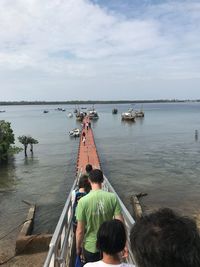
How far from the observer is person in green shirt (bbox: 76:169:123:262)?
5.34m

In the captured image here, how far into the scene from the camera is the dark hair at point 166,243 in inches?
84.5

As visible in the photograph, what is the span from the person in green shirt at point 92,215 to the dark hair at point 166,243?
306cm

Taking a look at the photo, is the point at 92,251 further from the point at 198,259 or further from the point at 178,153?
the point at 178,153

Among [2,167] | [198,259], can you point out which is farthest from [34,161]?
[198,259]

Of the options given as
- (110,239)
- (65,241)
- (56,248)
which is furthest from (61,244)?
(110,239)

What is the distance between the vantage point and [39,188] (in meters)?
27.9

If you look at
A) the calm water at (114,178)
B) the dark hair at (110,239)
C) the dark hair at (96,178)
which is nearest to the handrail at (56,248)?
the dark hair at (96,178)

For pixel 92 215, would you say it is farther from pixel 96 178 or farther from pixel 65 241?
pixel 65 241

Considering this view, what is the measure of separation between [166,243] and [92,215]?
3.31 m

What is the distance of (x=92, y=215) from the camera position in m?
5.39

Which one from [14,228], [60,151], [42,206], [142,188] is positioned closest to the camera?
[14,228]

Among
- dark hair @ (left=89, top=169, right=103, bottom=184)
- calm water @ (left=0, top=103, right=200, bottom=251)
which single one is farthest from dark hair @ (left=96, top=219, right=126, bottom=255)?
calm water @ (left=0, top=103, right=200, bottom=251)

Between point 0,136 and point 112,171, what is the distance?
13178mm

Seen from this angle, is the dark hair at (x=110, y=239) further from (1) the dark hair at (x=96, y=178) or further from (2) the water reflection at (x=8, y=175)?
(2) the water reflection at (x=8, y=175)
